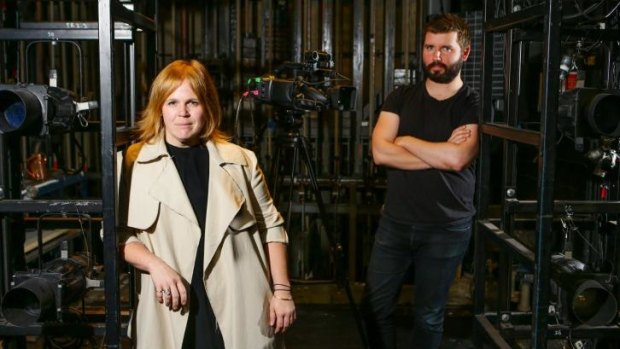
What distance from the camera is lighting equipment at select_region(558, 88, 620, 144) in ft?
6.21

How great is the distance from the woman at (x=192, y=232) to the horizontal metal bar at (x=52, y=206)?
136mm

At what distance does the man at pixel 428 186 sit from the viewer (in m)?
2.46

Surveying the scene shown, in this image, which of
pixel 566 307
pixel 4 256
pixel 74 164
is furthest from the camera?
pixel 74 164

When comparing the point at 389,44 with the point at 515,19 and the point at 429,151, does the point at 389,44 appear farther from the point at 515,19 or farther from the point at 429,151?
the point at 515,19

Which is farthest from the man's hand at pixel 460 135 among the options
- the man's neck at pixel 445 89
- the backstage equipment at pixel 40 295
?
the backstage equipment at pixel 40 295

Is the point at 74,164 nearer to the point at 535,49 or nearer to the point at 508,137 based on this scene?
the point at 535,49

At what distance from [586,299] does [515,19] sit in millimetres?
890

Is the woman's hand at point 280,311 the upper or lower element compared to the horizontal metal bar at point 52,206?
lower

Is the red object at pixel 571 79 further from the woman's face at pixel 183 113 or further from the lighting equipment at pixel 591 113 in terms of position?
the woman's face at pixel 183 113

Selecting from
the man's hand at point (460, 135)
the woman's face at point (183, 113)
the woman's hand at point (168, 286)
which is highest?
the woman's face at point (183, 113)

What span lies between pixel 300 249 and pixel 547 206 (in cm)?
288

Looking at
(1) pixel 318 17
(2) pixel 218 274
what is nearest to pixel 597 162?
(2) pixel 218 274

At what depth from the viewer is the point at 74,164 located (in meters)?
5.06

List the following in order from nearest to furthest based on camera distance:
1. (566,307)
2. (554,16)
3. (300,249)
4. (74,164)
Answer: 1. (554,16)
2. (566,307)
3. (300,249)
4. (74,164)
